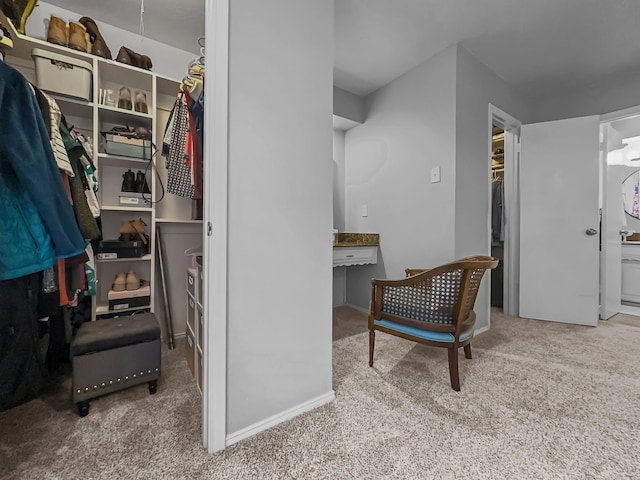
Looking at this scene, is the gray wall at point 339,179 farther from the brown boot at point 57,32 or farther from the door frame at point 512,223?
the brown boot at point 57,32

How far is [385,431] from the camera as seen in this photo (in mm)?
1243

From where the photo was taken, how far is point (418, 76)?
8.54 ft

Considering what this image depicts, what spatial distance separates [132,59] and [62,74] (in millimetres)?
459

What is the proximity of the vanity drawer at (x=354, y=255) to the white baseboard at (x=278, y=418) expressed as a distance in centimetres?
129

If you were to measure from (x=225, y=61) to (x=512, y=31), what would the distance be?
236 cm

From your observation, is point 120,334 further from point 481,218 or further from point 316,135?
point 481,218

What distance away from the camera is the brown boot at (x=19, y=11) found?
4.91 feet

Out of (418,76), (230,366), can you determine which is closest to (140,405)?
(230,366)

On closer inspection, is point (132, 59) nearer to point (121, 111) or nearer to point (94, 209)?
point (121, 111)

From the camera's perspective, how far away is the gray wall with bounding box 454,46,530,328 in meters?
2.36

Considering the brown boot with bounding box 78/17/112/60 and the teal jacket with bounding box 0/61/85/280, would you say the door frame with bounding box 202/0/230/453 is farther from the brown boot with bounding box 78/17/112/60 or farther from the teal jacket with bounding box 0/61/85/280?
the brown boot with bounding box 78/17/112/60

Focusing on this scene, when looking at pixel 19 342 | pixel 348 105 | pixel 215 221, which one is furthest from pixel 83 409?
pixel 348 105

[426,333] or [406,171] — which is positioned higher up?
[406,171]

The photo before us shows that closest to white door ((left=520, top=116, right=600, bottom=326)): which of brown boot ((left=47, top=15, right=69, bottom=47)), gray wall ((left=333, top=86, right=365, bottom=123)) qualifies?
gray wall ((left=333, top=86, right=365, bottom=123))
